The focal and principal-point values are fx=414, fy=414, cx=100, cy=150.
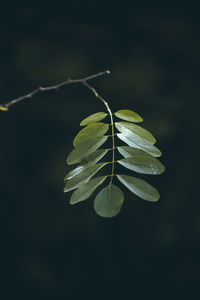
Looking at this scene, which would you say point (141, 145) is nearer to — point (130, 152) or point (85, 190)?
point (130, 152)

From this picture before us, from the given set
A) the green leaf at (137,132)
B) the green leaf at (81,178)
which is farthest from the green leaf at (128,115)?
the green leaf at (81,178)

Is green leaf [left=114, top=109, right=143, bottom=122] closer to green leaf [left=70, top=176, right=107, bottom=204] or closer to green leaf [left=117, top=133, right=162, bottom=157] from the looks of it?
green leaf [left=117, top=133, right=162, bottom=157]

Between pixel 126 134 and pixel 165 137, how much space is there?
724 millimetres

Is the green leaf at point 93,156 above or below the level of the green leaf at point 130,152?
above

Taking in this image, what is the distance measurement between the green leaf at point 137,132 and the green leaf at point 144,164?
4cm

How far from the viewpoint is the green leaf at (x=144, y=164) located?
69 cm

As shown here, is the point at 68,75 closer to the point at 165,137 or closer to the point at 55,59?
the point at 55,59

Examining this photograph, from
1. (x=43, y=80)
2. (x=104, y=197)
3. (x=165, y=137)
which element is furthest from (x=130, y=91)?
(x=104, y=197)

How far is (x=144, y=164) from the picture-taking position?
707 millimetres

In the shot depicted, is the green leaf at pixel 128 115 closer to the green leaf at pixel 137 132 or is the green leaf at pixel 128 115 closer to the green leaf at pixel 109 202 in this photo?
the green leaf at pixel 137 132

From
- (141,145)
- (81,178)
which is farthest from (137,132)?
(81,178)

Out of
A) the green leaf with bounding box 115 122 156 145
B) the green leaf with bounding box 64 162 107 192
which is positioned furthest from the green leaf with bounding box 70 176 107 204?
the green leaf with bounding box 115 122 156 145

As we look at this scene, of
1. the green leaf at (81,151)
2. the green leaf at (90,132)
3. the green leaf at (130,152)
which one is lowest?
the green leaf at (130,152)

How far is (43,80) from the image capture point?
1.44 meters
